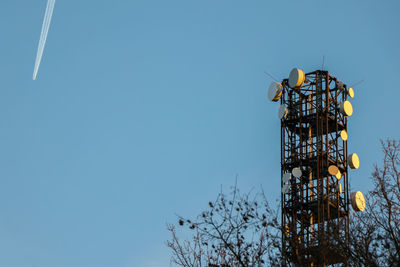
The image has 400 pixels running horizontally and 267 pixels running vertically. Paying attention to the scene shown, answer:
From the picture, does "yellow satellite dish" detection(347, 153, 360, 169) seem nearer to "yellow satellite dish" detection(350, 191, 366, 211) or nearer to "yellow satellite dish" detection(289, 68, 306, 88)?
"yellow satellite dish" detection(350, 191, 366, 211)

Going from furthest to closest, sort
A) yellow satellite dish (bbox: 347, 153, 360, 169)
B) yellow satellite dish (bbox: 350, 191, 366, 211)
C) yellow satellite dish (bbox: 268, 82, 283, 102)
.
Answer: yellow satellite dish (bbox: 268, 82, 283, 102), yellow satellite dish (bbox: 347, 153, 360, 169), yellow satellite dish (bbox: 350, 191, 366, 211)

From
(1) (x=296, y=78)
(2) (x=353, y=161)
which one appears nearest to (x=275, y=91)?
(1) (x=296, y=78)

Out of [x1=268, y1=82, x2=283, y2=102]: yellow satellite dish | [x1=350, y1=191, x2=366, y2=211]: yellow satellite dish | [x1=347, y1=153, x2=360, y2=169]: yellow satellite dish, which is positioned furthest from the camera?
[x1=268, y1=82, x2=283, y2=102]: yellow satellite dish

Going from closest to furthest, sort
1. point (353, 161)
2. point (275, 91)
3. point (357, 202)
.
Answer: point (357, 202)
point (353, 161)
point (275, 91)

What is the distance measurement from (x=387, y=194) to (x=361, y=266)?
318 cm

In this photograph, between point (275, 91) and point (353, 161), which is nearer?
point (353, 161)

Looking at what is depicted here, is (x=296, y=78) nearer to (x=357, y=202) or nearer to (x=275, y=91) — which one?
(x=275, y=91)

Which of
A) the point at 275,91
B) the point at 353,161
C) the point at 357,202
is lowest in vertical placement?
the point at 357,202

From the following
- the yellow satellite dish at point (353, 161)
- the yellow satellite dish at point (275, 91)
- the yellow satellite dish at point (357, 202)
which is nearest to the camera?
the yellow satellite dish at point (357, 202)

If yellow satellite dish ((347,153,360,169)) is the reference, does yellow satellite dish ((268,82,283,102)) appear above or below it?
above

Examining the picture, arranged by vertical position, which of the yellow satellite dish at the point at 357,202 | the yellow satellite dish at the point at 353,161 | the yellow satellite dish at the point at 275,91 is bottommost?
the yellow satellite dish at the point at 357,202

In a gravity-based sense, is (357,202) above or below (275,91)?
below

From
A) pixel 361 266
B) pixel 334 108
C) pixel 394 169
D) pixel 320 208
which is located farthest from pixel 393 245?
pixel 334 108

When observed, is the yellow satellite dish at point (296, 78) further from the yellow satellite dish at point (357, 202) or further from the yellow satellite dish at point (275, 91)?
the yellow satellite dish at point (357, 202)
